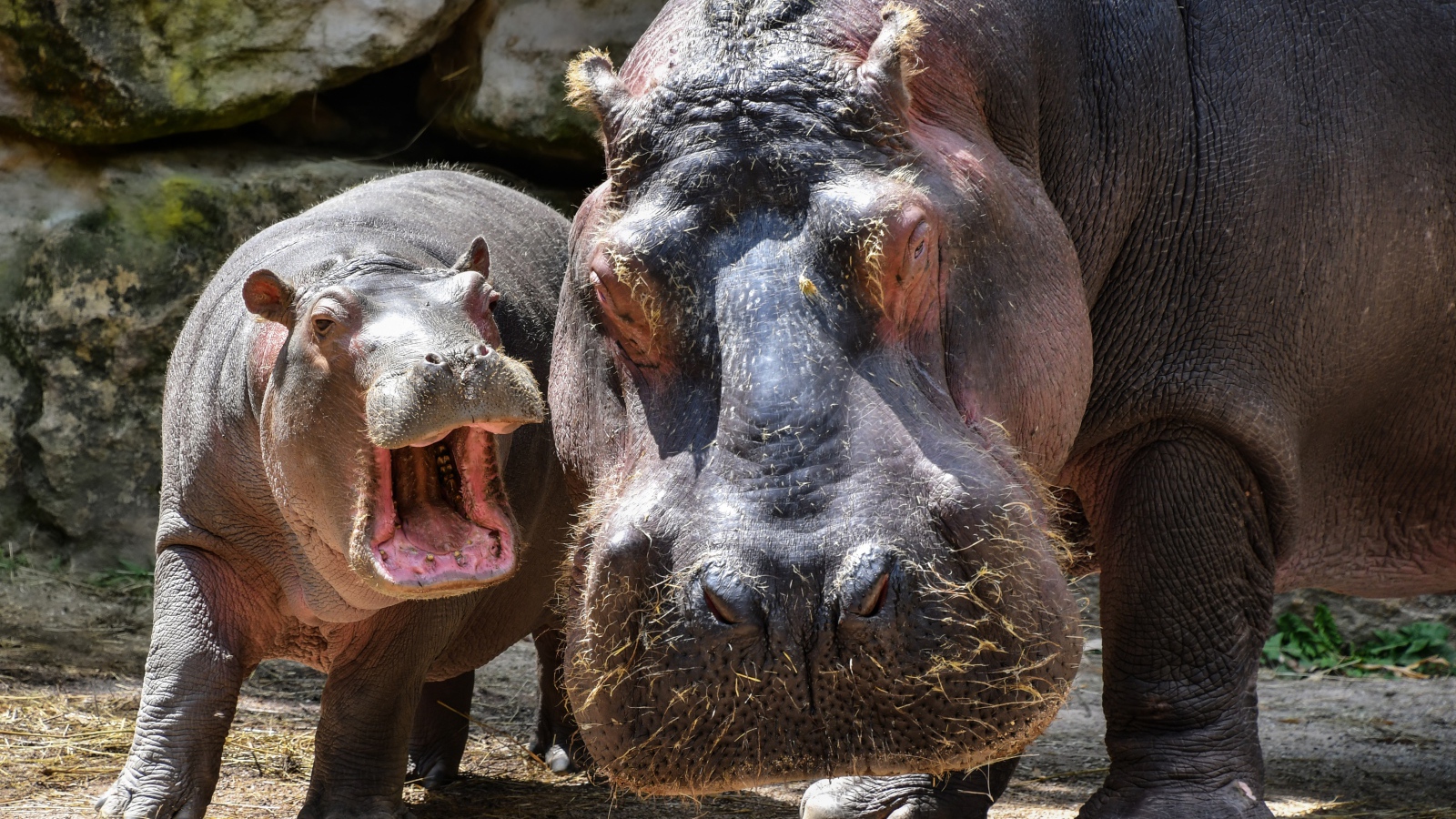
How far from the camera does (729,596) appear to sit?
8.62ft

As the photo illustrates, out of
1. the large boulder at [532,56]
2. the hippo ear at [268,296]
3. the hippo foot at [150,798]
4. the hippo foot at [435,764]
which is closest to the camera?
the hippo foot at [150,798]

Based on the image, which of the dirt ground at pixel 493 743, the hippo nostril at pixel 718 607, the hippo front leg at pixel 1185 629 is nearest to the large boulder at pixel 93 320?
the dirt ground at pixel 493 743

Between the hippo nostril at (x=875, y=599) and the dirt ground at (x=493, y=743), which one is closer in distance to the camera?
the hippo nostril at (x=875, y=599)

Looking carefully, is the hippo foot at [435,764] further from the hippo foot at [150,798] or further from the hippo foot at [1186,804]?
the hippo foot at [1186,804]

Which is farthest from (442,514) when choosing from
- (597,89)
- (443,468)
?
(597,89)

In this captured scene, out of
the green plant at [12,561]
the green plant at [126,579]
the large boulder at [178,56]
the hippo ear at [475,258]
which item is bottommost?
the green plant at [126,579]

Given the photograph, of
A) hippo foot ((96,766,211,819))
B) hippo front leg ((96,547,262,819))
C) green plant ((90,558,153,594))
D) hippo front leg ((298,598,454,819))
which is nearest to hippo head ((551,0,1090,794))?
hippo front leg ((298,598,454,819))

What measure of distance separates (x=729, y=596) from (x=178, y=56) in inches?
213

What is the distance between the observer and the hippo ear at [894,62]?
3.15 metres

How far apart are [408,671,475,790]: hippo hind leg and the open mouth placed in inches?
53.1

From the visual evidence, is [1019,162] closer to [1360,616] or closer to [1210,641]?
[1210,641]

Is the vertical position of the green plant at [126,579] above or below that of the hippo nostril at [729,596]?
below

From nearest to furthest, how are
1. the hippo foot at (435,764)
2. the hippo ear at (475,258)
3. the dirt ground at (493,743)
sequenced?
the hippo ear at (475,258) < the dirt ground at (493,743) < the hippo foot at (435,764)

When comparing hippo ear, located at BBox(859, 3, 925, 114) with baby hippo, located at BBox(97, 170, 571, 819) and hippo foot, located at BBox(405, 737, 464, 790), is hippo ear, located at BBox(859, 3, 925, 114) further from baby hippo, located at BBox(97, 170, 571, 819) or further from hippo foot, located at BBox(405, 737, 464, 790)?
hippo foot, located at BBox(405, 737, 464, 790)
